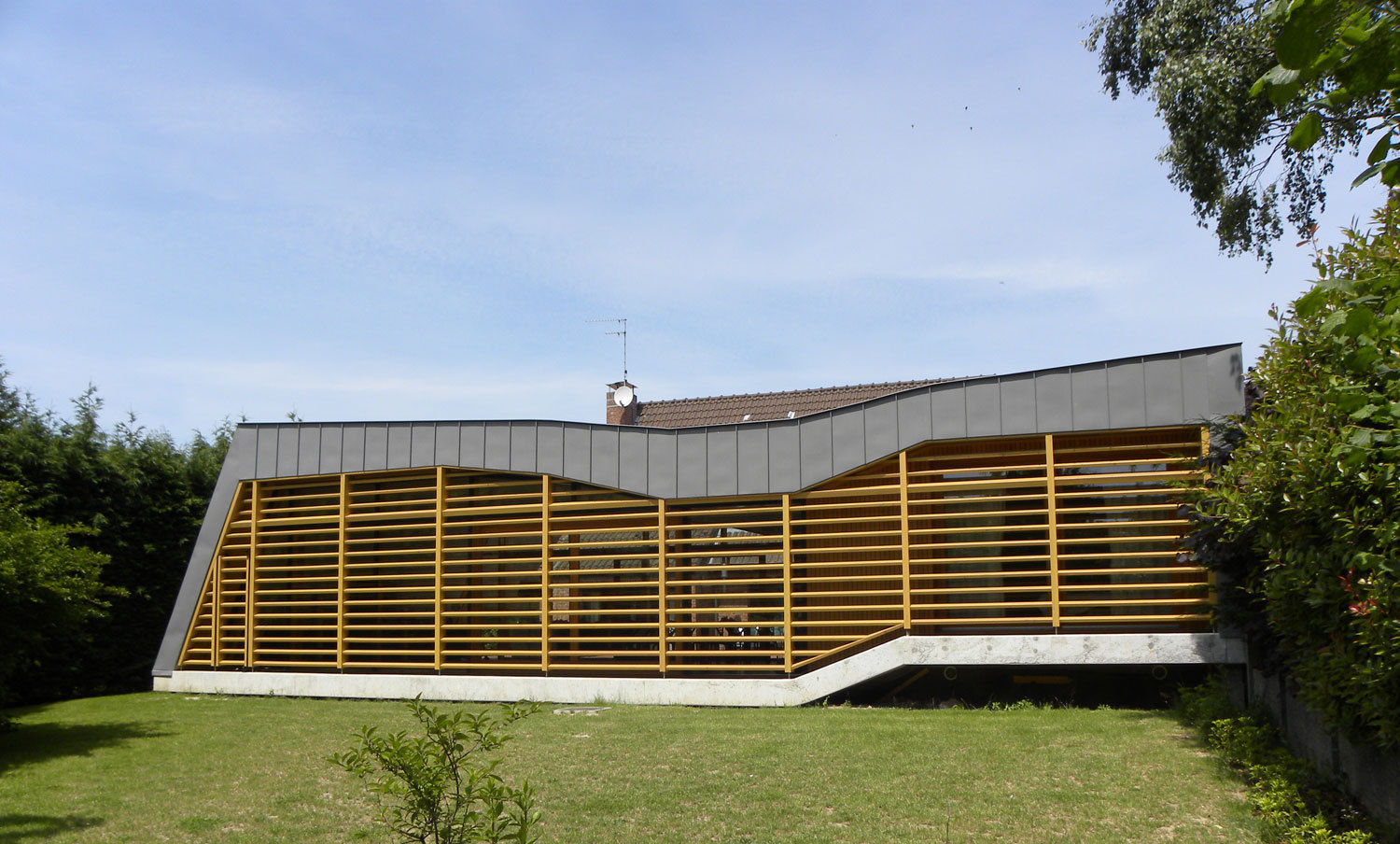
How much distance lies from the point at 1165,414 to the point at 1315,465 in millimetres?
5847

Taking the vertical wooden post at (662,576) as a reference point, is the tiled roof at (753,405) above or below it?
above

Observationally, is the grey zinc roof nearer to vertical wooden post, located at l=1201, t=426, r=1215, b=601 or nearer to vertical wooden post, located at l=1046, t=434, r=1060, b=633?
vertical wooden post, located at l=1201, t=426, r=1215, b=601

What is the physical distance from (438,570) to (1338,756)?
11.7m

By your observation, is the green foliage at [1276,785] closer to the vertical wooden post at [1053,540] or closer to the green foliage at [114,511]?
the vertical wooden post at [1053,540]

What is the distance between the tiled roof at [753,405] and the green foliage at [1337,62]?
20003mm

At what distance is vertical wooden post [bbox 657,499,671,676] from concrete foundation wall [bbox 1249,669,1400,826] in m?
7.31

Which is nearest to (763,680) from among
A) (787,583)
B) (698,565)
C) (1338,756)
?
(787,583)

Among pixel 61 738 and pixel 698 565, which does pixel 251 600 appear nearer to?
pixel 61 738

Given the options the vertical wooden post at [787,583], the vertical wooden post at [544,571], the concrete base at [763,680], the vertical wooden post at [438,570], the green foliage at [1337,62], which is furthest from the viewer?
the vertical wooden post at [438,570]

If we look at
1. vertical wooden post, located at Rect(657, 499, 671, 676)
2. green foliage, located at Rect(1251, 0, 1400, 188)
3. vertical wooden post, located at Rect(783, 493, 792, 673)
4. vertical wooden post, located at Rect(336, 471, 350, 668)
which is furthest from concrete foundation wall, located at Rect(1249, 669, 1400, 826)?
vertical wooden post, located at Rect(336, 471, 350, 668)

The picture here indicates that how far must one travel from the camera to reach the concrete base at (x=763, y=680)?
12.0m

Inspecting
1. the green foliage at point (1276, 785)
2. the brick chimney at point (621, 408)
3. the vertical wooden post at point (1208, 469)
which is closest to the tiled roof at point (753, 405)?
the brick chimney at point (621, 408)

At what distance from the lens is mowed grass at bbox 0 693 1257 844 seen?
7324mm

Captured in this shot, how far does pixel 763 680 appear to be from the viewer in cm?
1375
